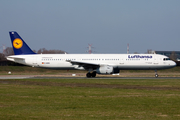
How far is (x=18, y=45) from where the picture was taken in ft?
148

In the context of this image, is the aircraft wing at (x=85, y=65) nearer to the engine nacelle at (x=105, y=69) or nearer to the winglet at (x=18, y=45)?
the engine nacelle at (x=105, y=69)

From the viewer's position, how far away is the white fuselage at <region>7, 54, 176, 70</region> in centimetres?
4172

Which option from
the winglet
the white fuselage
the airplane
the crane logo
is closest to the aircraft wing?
the airplane

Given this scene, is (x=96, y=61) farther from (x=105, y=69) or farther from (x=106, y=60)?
(x=105, y=69)

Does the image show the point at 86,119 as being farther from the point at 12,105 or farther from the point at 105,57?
the point at 105,57

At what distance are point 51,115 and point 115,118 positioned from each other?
9.00ft

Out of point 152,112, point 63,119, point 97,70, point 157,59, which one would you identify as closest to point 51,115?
point 63,119

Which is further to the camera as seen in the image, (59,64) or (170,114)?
(59,64)

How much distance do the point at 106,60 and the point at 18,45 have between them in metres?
14.8

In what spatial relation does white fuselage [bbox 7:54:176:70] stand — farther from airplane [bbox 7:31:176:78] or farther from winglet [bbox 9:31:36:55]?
winglet [bbox 9:31:36:55]

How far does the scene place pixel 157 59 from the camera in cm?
4181

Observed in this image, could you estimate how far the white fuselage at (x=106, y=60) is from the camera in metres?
41.7

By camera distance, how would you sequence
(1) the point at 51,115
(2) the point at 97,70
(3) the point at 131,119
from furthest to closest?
(2) the point at 97,70 → (1) the point at 51,115 → (3) the point at 131,119

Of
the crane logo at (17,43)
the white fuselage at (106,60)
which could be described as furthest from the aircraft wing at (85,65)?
the crane logo at (17,43)
